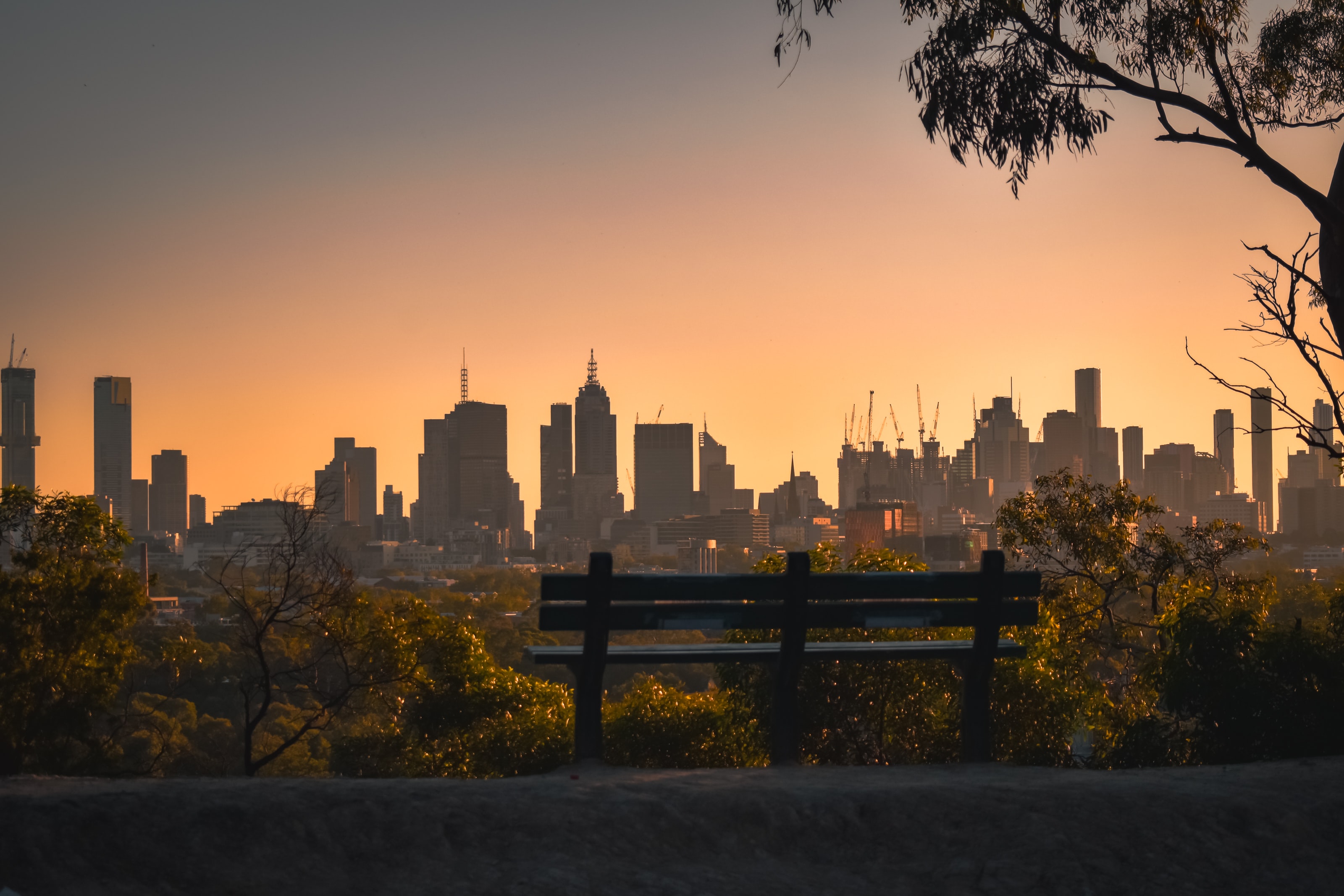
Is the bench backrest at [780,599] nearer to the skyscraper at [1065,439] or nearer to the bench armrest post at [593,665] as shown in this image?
the bench armrest post at [593,665]

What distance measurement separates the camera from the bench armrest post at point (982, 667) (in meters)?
5.78

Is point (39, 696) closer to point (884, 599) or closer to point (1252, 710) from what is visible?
point (884, 599)

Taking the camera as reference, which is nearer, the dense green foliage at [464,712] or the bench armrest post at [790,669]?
the bench armrest post at [790,669]

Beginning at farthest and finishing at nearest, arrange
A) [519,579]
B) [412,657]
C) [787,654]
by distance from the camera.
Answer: [519,579]
[412,657]
[787,654]

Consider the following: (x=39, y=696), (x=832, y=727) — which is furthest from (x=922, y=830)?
(x=39, y=696)

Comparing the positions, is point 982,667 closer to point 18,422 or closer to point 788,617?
point 788,617

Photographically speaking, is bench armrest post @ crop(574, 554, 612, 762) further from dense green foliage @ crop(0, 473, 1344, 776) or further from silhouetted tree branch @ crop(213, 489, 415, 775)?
silhouetted tree branch @ crop(213, 489, 415, 775)

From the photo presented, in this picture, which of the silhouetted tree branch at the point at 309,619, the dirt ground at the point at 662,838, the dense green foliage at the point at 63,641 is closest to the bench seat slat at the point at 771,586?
the dirt ground at the point at 662,838

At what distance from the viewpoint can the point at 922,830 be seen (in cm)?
430

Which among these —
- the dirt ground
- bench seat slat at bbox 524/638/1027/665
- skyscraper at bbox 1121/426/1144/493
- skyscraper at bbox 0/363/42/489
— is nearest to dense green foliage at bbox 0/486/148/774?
the dirt ground

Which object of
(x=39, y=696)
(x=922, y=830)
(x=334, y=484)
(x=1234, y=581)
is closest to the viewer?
(x=922, y=830)

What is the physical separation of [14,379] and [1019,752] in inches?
6433

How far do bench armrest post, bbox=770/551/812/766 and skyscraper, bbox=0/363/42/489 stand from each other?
14171 cm

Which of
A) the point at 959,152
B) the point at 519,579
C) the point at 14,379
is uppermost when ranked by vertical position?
the point at 14,379
